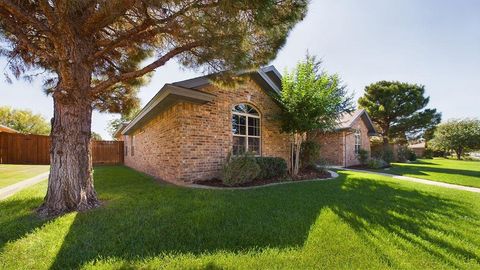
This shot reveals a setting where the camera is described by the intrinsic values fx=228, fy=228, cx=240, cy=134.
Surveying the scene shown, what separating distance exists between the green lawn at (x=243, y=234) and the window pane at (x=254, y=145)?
3.74 meters

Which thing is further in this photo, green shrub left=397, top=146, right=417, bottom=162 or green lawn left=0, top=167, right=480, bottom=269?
green shrub left=397, top=146, right=417, bottom=162

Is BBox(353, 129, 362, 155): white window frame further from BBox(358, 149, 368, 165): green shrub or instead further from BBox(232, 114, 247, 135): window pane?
BBox(232, 114, 247, 135): window pane

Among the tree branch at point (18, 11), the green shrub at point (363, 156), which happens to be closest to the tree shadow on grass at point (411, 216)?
the tree branch at point (18, 11)

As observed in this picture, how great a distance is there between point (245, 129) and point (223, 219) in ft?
17.8

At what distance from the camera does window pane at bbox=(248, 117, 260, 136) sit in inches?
Answer: 369

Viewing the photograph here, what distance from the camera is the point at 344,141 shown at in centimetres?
1630

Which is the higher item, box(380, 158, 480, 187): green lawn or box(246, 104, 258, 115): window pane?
box(246, 104, 258, 115): window pane

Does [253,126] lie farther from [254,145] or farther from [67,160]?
[67,160]

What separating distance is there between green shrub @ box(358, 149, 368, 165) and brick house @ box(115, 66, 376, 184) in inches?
348

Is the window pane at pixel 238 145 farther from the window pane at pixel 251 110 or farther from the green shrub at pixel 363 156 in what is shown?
the green shrub at pixel 363 156

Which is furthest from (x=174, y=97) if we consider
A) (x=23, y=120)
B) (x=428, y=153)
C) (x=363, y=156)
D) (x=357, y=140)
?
(x=428, y=153)

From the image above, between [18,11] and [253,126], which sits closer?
[18,11]

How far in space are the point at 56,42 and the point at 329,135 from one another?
53.5 ft

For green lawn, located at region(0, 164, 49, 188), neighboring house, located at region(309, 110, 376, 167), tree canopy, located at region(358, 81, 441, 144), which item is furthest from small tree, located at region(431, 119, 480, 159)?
green lawn, located at region(0, 164, 49, 188)
